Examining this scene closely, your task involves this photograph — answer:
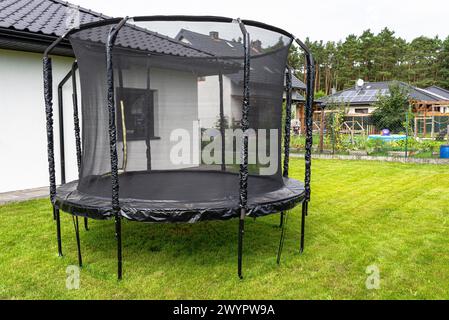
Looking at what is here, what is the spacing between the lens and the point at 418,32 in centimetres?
3556

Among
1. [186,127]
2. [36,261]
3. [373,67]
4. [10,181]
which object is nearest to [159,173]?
[186,127]

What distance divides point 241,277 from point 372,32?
119 ft

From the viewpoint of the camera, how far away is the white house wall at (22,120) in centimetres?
446

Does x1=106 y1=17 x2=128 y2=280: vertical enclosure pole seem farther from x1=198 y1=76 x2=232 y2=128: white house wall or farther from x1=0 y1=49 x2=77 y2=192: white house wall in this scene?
x1=0 y1=49 x2=77 y2=192: white house wall

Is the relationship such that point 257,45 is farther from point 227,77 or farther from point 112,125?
point 112,125

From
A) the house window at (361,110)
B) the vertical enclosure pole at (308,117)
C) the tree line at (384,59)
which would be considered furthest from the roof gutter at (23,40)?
the tree line at (384,59)

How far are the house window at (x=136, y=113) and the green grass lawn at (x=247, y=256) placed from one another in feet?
2.93

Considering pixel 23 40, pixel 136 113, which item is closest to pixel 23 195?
pixel 23 40

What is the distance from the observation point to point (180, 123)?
2.78 metres

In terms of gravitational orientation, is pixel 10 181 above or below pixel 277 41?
below

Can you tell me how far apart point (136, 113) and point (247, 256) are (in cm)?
134
